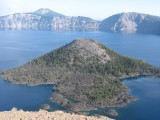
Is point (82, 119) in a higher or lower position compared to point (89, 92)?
higher

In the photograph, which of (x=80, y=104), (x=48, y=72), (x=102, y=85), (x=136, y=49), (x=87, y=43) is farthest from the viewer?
(x=136, y=49)

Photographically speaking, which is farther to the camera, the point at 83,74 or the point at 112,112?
the point at 83,74

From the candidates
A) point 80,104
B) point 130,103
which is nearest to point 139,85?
point 130,103

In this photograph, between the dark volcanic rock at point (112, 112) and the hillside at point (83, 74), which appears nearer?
the dark volcanic rock at point (112, 112)

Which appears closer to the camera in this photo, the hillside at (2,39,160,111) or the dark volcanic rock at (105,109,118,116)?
the dark volcanic rock at (105,109,118,116)

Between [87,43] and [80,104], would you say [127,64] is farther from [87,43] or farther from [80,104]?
[80,104]

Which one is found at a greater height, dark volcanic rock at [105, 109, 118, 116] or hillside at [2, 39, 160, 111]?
hillside at [2, 39, 160, 111]

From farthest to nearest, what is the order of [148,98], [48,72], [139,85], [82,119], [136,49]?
1. [136,49]
2. [48,72]
3. [139,85]
4. [148,98]
5. [82,119]

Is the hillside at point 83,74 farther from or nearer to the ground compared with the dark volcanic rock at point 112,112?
farther from the ground
